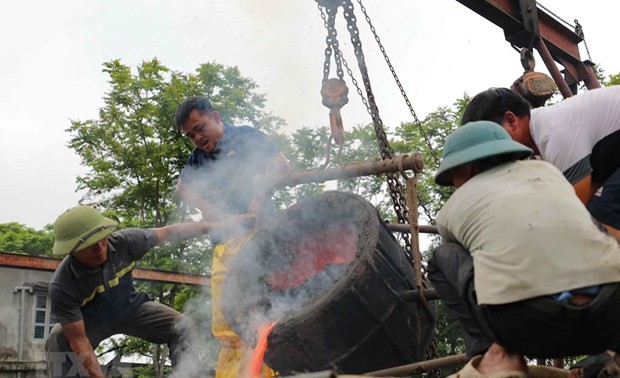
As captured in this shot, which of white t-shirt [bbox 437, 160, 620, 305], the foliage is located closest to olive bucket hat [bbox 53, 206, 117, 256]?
white t-shirt [bbox 437, 160, 620, 305]

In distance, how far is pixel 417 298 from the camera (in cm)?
357

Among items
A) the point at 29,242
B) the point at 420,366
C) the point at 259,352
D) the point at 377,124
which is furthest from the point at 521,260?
the point at 29,242

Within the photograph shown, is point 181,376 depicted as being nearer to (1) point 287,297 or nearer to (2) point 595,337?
(1) point 287,297

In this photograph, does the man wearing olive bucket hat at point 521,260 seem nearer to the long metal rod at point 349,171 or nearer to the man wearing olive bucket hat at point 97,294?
the long metal rod at point 349,171

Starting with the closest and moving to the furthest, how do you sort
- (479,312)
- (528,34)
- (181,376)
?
1. (479,312)
2. (181,376)
3. (528,34)

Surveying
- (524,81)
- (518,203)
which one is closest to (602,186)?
(518,203)

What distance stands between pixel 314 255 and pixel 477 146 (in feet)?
6.63

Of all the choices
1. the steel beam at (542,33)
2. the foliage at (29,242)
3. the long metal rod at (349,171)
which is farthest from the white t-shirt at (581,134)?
the foliage at (29,242)

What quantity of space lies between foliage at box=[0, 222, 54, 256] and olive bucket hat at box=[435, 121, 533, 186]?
27.5 metres

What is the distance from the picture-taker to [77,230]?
4281 millimetres

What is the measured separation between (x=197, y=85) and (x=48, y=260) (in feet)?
27.8

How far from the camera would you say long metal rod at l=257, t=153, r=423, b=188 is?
3816mm

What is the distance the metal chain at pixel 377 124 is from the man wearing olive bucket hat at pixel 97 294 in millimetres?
1248

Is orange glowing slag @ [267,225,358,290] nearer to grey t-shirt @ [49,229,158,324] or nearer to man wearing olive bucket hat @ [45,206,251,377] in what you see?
man wearing olive bucket hat @ [45,206,251,377]
